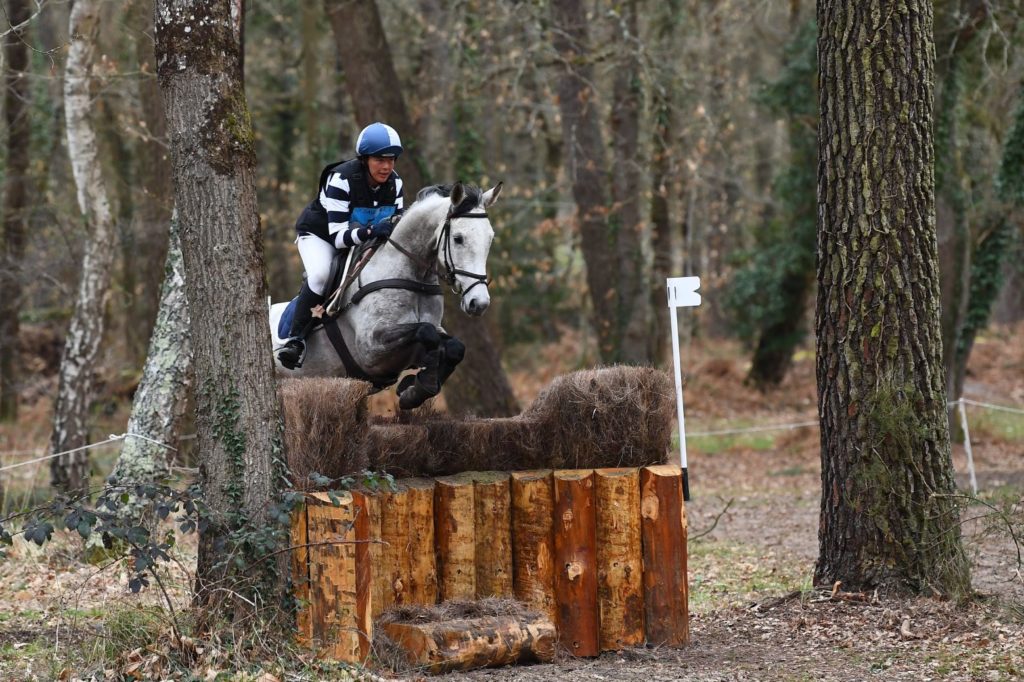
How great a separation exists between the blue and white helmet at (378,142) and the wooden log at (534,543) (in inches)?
94.1

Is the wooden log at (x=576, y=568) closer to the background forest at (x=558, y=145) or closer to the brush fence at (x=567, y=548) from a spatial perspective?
the brush fence at (x=567, y=548)

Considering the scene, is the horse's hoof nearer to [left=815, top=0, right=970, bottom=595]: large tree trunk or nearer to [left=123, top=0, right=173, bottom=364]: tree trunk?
[left=815, top=0, right=970, bottom=595]: large tree trunk

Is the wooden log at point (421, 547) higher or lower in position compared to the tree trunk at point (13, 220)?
lower

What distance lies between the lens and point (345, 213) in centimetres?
816

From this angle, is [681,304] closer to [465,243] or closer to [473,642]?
[465,243]

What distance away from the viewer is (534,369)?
2770cm

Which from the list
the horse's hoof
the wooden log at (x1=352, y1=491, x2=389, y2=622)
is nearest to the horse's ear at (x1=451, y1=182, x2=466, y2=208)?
the horse's hoof

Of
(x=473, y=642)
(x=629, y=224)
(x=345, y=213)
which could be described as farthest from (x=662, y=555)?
(x=629, y=224)

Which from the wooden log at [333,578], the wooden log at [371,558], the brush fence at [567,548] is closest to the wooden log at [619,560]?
the brush fence at [567,548]

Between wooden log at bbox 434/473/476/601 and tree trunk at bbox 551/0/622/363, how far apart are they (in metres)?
11.4

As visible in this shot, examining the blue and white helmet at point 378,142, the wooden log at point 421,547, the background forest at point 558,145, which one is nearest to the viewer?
the wooden log at point 421,547

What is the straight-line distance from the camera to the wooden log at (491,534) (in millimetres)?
6895

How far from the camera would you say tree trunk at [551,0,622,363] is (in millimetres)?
18234

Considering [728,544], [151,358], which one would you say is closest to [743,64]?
[728,544]
